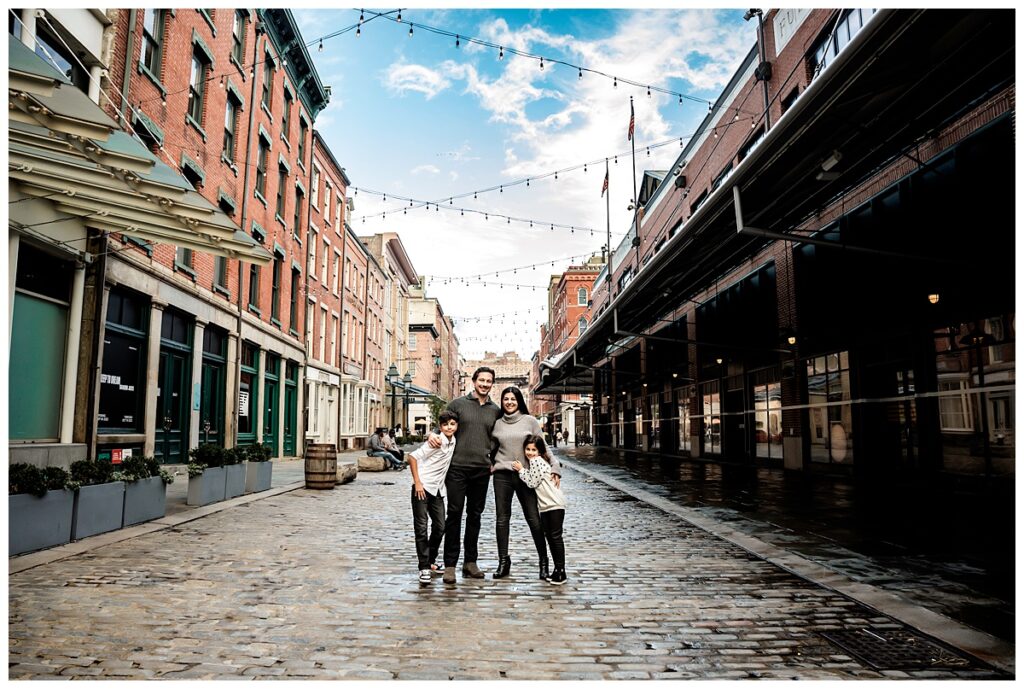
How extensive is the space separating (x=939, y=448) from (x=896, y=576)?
8.03m

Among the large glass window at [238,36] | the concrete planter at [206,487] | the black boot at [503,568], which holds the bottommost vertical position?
the black boot at [503,568]

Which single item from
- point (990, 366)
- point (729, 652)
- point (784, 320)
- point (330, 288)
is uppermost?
point (330, 288)

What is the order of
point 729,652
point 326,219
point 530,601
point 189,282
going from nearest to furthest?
point 729,652, point 530,601, point 189,282, point 326,219

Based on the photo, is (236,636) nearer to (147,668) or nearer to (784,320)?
(147,668)

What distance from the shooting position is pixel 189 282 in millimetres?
16453

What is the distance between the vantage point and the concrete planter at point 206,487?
1031 cm

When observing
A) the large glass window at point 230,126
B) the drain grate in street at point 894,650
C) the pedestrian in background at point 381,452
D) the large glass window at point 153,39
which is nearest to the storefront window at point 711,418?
the pedestrian in background at point 381,452

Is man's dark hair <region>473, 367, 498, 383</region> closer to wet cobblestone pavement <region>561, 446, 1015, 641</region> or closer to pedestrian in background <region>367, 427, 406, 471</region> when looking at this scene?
wet cobblestone pavement <region>561, 446, 1015, 641</region>

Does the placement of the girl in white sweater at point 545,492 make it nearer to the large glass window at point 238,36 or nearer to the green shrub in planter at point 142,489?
the green shrub in planter at point 142,489

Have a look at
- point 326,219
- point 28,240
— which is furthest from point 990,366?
point 326,219

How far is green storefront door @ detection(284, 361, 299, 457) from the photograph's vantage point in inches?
1022

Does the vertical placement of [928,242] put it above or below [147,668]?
above

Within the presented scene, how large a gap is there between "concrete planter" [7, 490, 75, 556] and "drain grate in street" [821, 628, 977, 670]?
682 centimetres

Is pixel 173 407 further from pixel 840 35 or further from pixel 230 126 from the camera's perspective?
pixel 840 35
